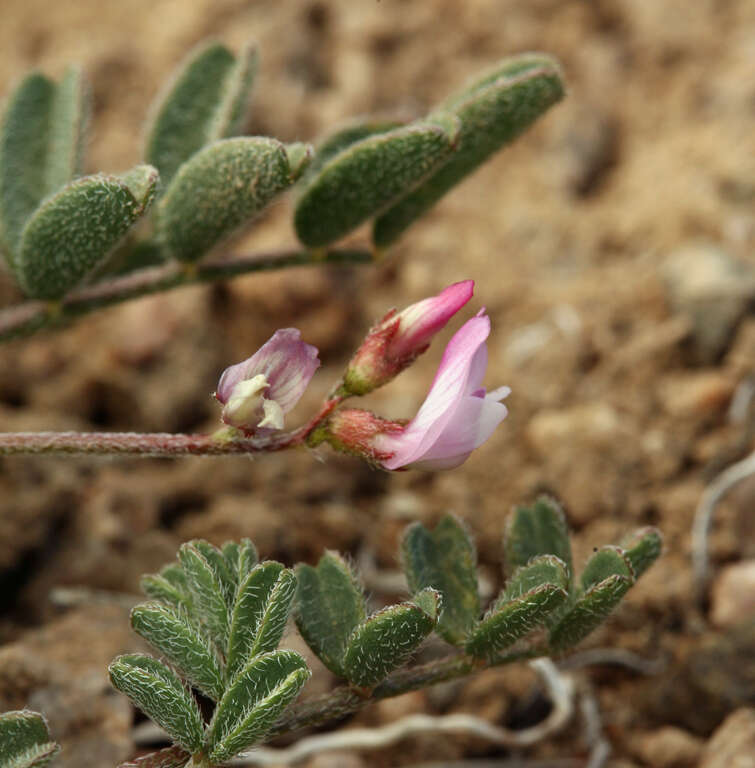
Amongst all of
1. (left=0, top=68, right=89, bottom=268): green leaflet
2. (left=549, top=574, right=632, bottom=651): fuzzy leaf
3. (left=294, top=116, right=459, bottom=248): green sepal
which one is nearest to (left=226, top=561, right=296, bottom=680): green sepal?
(left=549, top=574, right=632, bottom=651): fuzzy leaf

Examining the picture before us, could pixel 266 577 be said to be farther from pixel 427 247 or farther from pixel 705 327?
pixel 427 247

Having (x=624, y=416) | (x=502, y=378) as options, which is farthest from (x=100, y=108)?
(x=624, y=416)

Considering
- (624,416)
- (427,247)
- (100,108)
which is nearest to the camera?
(624,416)

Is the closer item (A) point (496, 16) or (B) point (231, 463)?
(B) point (231, 463)

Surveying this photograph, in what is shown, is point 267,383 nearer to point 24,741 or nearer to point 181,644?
point 181,644

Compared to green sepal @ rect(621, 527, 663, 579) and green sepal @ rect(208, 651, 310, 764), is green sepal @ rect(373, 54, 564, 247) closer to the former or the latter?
green sepal @ rect(621, 527, 663, 579)

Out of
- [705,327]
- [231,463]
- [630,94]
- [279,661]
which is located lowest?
[231,463]

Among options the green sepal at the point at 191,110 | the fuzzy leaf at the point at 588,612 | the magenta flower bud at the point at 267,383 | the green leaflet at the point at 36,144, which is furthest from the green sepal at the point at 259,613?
the green sepal at the point at 191,110
